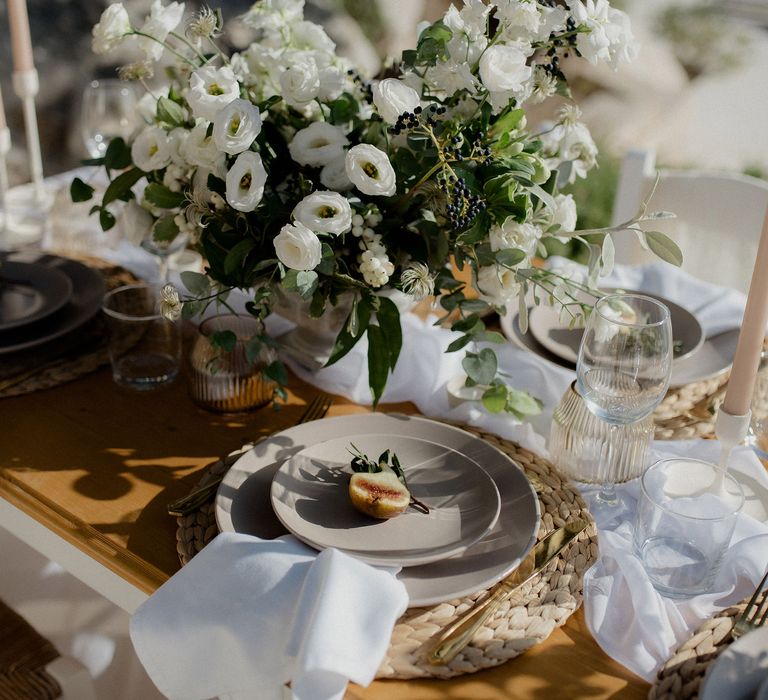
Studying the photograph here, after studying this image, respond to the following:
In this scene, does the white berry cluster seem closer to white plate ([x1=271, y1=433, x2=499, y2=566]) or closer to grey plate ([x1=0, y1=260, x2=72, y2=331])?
white plate ([x1=271, y1=433, x2=499, y2=566])

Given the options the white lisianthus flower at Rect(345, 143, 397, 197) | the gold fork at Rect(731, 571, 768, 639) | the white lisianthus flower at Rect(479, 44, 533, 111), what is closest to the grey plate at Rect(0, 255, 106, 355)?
the white lisianthus flower at Rect(345, 143, 397, 197)

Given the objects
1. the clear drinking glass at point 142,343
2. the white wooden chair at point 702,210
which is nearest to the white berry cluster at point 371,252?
the clear drinking glass at point 142,343

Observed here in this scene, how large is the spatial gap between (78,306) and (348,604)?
2.47 ft

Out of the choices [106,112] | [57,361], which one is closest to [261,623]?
[57,361]

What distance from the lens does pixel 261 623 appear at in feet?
2.62

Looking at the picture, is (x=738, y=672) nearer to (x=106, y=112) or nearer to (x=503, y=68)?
(x=503, y=68)

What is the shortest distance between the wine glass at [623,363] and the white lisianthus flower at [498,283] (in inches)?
4.2

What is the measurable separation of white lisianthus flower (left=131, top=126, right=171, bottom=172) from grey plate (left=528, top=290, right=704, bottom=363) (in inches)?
21.0

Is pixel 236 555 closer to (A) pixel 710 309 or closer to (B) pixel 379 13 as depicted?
(A) pixel 710 309

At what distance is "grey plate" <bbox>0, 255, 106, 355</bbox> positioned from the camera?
126 centimetres

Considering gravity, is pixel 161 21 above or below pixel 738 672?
above

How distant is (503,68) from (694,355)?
515 millimetres

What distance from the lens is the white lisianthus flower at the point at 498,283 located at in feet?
3.46

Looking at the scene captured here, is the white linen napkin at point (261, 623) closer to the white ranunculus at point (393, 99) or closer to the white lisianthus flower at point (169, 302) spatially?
the white lisianthus flower at point (169, 302)
